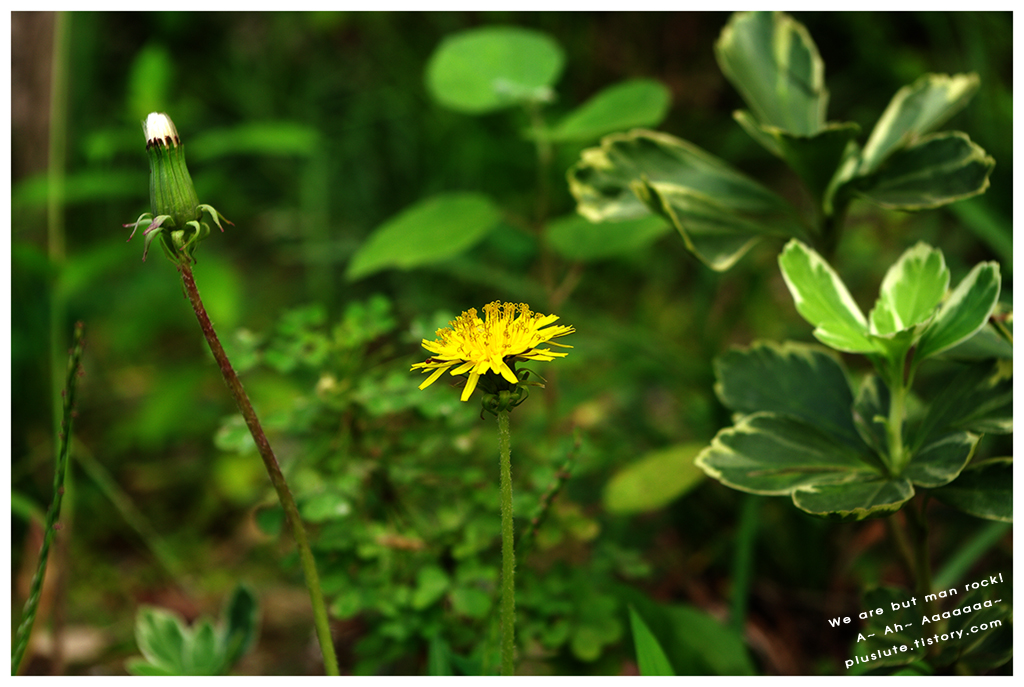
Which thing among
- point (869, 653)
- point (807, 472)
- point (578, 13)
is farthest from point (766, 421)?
point (578, 13)

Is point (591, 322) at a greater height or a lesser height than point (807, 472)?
greater

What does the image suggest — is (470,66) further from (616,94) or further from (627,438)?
(627,438)

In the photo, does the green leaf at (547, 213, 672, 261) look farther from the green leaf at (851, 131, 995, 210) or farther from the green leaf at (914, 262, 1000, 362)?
the green leaf at (914, 262, 1000, 362)

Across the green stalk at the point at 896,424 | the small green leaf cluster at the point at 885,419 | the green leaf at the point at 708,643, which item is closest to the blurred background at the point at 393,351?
the green leaf at the point at 708,643

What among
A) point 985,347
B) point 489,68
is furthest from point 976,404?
point 489,68

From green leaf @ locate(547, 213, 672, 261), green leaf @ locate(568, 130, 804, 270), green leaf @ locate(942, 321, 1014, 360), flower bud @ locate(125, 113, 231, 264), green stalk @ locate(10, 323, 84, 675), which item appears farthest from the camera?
green leaf @ locate(547, 213, 672, 261)

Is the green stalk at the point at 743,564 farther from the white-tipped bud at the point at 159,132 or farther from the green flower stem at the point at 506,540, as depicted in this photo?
the white-tipped bud at the point at 159,132

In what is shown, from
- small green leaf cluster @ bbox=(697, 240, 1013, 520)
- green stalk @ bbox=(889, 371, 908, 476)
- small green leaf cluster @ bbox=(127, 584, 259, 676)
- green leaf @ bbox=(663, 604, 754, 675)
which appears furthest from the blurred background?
green stalk @ bbox=(889, 371, 908, 476)
